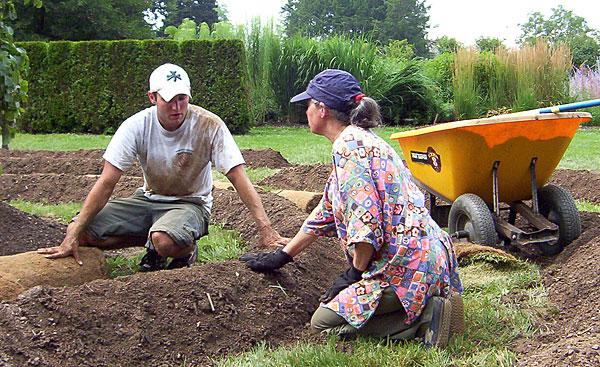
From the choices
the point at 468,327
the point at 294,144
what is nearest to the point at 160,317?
the point at 468,327

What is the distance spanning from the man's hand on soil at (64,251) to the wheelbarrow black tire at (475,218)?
2731mm

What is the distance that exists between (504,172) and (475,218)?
0.47 meters

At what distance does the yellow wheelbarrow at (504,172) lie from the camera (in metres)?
4.46

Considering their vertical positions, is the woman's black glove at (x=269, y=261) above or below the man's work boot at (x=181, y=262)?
above

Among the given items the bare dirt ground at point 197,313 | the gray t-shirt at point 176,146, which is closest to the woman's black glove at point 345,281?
the bare dirt ground at point 197,313

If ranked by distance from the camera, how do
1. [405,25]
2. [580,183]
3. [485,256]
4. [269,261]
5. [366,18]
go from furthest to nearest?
1. [366,18]
2. [405,25]
3. [580,183]
4. [485,256]
5. [269,261]

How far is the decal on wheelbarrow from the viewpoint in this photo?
16.3ft

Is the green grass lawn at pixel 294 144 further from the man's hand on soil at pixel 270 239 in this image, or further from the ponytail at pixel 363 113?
the ponytail at pixel 363 113

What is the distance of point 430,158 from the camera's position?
5086 mm

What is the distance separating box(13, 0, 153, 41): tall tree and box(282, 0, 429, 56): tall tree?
27.8m

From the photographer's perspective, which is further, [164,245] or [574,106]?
[574,106]

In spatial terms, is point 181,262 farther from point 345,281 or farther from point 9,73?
point 9,73

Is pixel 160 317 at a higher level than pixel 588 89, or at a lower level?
lower

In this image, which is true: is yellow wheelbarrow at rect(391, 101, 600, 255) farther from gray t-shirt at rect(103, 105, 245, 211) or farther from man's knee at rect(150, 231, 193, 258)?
man's knee at rect(150, 231, 193, 258)
